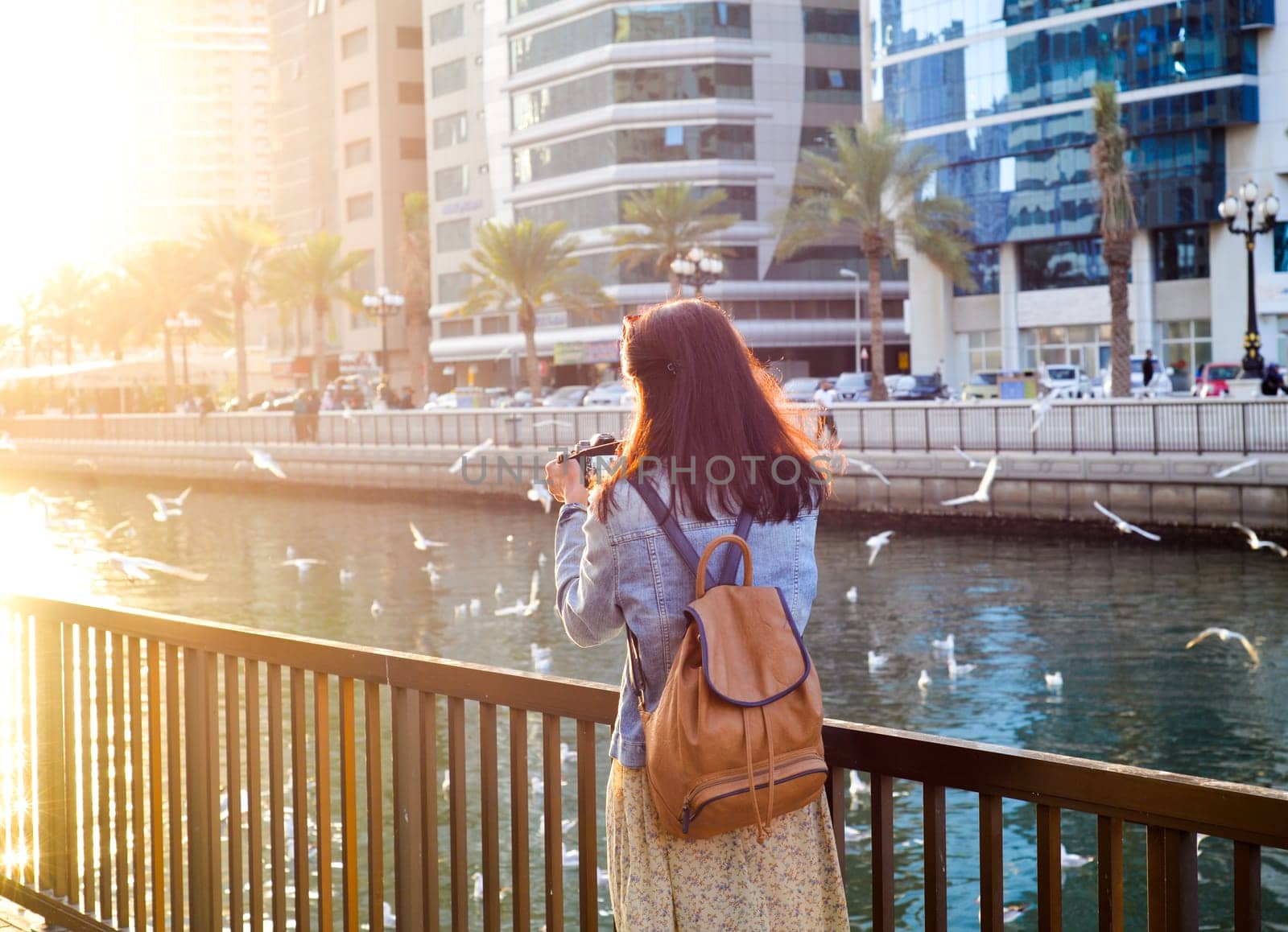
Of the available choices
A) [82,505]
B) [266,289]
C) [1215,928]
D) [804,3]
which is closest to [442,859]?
[1215,928]

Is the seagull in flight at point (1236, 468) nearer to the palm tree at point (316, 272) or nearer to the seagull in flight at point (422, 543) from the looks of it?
the seagull in flight at point (422, 543)

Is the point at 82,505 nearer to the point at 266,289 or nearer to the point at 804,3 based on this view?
the point at 266,289

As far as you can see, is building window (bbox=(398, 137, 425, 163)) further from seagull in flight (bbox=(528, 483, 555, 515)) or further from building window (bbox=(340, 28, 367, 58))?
seagull in flight (bbox=(528, 483, 555, 515))

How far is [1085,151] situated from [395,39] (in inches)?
1955

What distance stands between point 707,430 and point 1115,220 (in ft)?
125

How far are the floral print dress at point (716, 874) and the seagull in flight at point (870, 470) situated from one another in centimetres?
2423

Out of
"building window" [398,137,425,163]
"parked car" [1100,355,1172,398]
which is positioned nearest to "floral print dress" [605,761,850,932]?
"parked car" [1100,355,1172,398]

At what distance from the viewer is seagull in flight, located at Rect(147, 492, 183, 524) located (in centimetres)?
2959

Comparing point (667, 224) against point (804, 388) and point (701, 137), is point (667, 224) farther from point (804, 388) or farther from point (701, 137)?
point (701, 137)

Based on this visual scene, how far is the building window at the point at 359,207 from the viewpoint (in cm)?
9032

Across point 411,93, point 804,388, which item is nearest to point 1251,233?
point 804,388

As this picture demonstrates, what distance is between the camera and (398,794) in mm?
3430

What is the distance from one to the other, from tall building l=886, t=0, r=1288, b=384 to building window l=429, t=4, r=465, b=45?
99.7 feet

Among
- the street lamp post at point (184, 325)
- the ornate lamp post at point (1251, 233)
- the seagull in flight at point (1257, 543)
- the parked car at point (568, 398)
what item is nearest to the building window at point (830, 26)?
the parked car at point (568, 398)
